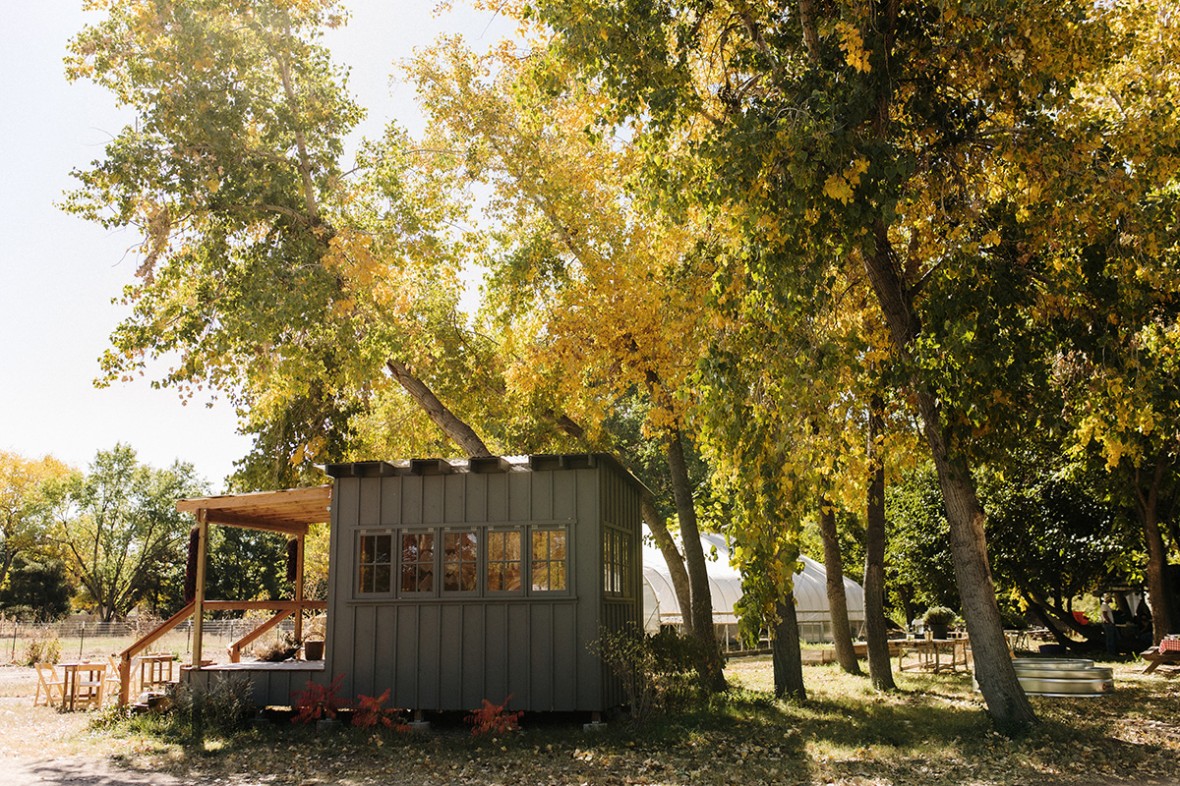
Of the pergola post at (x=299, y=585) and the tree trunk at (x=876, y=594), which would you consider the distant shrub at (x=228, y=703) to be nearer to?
the pergola post at (x=299, y=585)

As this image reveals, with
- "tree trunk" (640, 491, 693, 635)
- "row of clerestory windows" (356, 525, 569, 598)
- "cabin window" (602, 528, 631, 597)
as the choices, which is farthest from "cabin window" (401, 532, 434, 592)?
"tree trunk" (640, 491, 693, 635)

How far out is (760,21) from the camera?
10.7m

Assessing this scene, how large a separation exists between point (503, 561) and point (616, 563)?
170 cm

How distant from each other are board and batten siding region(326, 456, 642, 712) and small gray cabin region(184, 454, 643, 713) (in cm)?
1

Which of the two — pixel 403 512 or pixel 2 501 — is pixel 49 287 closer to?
pixel 403 512

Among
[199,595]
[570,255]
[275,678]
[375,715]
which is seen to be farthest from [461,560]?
[570,255]

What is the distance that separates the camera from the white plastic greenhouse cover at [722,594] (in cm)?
2684

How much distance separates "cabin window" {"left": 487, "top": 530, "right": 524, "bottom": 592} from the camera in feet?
40.9

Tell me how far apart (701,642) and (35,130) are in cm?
1279

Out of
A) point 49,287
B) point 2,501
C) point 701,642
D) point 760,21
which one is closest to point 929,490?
→ point 701,642

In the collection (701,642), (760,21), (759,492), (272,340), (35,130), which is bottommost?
(701,642)

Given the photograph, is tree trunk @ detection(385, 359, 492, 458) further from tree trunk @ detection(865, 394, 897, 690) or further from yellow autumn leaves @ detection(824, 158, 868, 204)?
yellow autumn leaves @ detection(824, 158, 868, 204)

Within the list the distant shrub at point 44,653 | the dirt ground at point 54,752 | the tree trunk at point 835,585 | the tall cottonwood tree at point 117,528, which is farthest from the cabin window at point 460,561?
the tall cottonwood tree at point 117,528

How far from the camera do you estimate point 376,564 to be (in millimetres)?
13008
